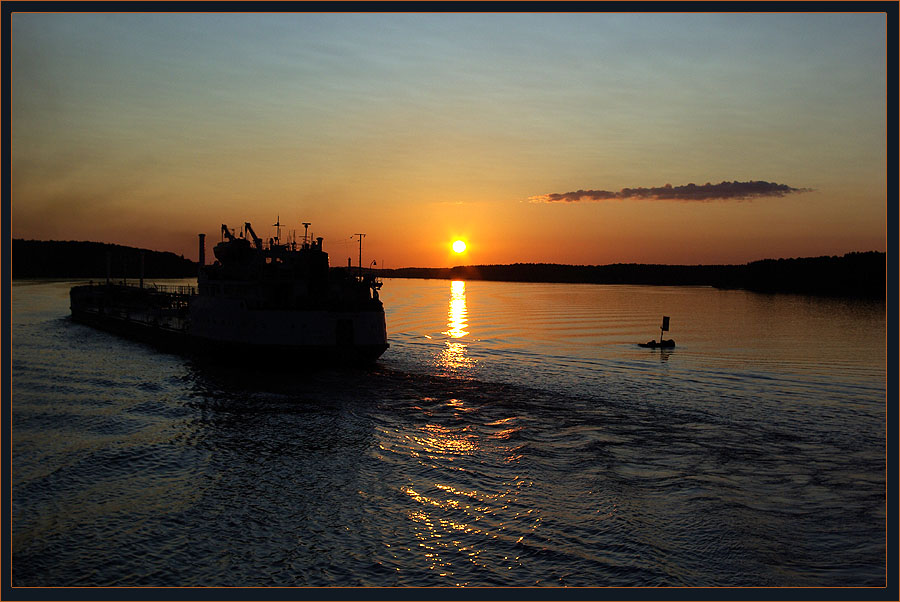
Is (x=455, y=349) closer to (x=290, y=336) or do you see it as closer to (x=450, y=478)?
(x=290, y=336)

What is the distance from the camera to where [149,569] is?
16031 millimetres

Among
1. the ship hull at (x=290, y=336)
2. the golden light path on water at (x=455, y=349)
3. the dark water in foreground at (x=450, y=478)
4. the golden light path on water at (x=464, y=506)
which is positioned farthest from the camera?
the golden light path on water at (x=455, y=349)

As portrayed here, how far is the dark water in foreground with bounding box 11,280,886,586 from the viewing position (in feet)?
53.3

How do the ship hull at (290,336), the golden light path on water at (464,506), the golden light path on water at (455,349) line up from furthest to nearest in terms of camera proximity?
the golden light path on water at (455,349) → the ship hull at (290,336) → the golden light path on water at (464,506)

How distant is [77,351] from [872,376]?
2767 inches

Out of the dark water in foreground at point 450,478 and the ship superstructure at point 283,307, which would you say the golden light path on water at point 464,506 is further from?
the ship superstructure at point 283,307

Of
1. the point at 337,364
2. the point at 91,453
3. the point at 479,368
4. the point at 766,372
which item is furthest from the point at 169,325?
the point at 766,372

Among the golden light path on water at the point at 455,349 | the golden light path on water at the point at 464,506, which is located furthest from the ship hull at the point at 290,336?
the golden light path on water at the point at 464,506

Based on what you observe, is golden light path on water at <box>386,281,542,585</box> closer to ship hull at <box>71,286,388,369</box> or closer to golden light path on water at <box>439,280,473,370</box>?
ship hull at <box>71,286,388,369</box>

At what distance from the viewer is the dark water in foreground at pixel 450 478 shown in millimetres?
16234

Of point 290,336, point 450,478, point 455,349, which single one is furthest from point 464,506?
point 455,349

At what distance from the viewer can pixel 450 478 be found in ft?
74.7

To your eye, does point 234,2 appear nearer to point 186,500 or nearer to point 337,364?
point 186,500

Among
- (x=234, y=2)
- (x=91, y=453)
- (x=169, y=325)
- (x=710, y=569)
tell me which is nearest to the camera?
(x=234, y=2)
